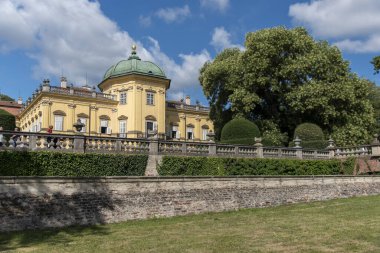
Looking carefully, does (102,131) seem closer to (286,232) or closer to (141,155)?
(141,155)

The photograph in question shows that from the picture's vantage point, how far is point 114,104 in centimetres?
4997

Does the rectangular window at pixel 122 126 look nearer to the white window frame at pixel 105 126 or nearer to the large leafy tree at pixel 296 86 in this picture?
the white window frame at pixel 105 126

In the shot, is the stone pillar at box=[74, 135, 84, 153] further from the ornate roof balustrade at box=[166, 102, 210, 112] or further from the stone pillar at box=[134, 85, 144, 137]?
the ornate roof balustrade at box=[166, 102, 210, 112]

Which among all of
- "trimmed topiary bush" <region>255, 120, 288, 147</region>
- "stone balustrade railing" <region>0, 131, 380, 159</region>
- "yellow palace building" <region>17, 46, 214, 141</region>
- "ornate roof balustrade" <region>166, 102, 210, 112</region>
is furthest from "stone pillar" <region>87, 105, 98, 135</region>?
"stone balustrade railing" <region>0, 131, 380, 159</region>

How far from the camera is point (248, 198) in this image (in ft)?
59.3

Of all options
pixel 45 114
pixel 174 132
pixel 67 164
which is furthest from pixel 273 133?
pixel 45 114

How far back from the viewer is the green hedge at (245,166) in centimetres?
2069

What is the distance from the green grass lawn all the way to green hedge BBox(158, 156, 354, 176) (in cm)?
546

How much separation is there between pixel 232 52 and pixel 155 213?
28272 millimetres

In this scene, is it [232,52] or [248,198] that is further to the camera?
[232,52]

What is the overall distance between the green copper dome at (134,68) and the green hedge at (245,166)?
2723 centimetres

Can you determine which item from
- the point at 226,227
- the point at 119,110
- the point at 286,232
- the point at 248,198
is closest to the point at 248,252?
the point at 286,232

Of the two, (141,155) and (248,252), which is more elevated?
(141,155)

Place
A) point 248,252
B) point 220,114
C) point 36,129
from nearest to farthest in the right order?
point 248,252 < point 220,114 < point 36,129
